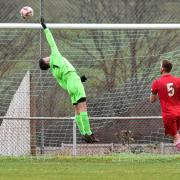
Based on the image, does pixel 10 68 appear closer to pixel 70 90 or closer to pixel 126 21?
pixel 126 21

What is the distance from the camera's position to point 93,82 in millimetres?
22484

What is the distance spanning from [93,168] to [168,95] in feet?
7.79

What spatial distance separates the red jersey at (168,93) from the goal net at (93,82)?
3.58m

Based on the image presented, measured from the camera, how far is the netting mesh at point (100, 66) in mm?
21438

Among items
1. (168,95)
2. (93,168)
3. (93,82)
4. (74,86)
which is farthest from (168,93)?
(93,82)

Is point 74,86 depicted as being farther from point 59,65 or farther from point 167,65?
point 167,65

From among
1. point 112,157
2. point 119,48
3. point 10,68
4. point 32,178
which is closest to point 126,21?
point 119,48

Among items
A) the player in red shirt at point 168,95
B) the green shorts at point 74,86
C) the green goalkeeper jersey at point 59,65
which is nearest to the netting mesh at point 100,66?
the player in red shirt at point 168,95

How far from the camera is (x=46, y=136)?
21.9 meters

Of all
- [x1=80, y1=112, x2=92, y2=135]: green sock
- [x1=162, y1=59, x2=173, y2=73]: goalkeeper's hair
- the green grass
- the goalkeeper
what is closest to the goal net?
the green grass

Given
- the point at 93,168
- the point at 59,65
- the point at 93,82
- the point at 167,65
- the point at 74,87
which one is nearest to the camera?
the point at 93,168

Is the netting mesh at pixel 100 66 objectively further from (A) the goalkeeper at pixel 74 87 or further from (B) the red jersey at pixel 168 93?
(A) the goalkeeper at pixel 74 87

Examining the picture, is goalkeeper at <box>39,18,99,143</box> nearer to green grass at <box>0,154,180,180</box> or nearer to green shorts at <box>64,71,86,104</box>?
green shorts at <box>64,71,86,104</box>

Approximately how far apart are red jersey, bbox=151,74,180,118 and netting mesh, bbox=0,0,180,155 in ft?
12.1
